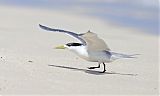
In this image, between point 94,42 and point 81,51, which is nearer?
point 94,42

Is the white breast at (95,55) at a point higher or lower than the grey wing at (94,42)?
lower

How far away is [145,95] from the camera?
8.06 meters

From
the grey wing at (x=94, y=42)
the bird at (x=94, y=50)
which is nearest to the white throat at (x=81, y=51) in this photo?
the bird at (x=94, y=50)

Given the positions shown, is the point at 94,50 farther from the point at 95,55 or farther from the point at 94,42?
the point at 94,42

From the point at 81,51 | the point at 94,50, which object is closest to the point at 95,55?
the point at 94,50

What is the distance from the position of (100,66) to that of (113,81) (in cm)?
142

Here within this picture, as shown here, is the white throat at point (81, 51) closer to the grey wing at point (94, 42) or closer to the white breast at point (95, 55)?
the white breast at point (95, 55)

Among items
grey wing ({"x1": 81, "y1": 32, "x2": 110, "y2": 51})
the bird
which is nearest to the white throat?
the bird

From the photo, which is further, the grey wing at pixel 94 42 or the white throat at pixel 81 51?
the white throat at pixel 81 51

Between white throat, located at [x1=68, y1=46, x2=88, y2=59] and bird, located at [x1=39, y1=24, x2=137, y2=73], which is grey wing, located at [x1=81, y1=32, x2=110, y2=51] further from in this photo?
white throat, located at [x1=68, y1=46, x2=88, y2=59]

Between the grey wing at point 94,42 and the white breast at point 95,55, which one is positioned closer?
the grey wing at point 94,42

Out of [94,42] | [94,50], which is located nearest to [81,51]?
[94,50]

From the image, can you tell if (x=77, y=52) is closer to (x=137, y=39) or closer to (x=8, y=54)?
(x=8, y=54)

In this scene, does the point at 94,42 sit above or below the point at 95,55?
above
